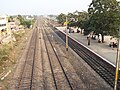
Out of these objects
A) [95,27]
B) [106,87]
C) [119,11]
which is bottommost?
[106,87]

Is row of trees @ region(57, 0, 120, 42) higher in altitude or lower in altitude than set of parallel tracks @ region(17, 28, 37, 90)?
higher

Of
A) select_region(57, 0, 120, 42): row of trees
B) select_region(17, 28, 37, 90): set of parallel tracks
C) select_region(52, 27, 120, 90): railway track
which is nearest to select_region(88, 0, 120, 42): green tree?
select_region(57, 0, 120, 42): row of trees

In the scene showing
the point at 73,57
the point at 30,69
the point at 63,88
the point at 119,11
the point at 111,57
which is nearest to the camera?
the point at 63,88

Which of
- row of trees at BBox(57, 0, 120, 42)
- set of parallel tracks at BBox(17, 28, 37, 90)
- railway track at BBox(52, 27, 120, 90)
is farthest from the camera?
row of trees at BBox(57, 0, 120, 42)

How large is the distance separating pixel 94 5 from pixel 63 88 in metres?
26.8

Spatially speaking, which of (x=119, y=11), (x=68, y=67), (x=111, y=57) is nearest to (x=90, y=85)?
(x=68, y=67)

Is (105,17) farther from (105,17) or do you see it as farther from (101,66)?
(101,66)

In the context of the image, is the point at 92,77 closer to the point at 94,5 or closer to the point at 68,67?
the point at 68,67

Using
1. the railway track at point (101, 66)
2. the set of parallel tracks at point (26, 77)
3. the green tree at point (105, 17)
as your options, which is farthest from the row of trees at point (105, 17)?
the set of parallel tracks at point (26, 77)

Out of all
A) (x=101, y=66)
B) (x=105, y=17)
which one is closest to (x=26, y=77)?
(x=101, y=66)

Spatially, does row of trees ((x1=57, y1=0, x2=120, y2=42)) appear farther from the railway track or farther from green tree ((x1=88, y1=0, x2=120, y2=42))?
the railway track

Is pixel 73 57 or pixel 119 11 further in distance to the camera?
pixel 119 11

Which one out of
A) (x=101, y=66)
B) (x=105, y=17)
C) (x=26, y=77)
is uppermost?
(x=105, y=17)

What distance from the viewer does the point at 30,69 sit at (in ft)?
81.0
